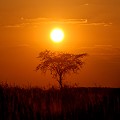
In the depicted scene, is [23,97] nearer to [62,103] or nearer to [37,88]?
[62,103]

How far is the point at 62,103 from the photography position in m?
19.7

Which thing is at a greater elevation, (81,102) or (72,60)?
(72,60)

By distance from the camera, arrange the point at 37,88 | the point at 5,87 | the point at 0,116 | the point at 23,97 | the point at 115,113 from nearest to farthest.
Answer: the point at 0,116, the point at 115,113, the point at 23,97, the point at 5,87, the point at 37,88

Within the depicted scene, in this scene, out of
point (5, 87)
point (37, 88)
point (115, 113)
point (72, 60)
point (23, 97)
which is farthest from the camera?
point (72, 60)

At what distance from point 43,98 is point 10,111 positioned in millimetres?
4085

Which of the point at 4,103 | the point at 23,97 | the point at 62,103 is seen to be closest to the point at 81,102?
the point at 62,103

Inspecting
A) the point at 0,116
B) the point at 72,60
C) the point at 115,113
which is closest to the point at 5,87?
the point at 0,116

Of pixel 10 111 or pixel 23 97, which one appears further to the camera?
pixel 23 97

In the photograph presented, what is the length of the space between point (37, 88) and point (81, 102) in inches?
228

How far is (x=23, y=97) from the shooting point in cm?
1936

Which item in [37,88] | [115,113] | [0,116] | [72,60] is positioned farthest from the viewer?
[72,60]

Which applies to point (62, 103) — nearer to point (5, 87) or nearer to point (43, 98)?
point (43, 98)

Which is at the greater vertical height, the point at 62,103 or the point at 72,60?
the point at 72,60

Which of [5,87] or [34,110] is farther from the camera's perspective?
[5,87]
